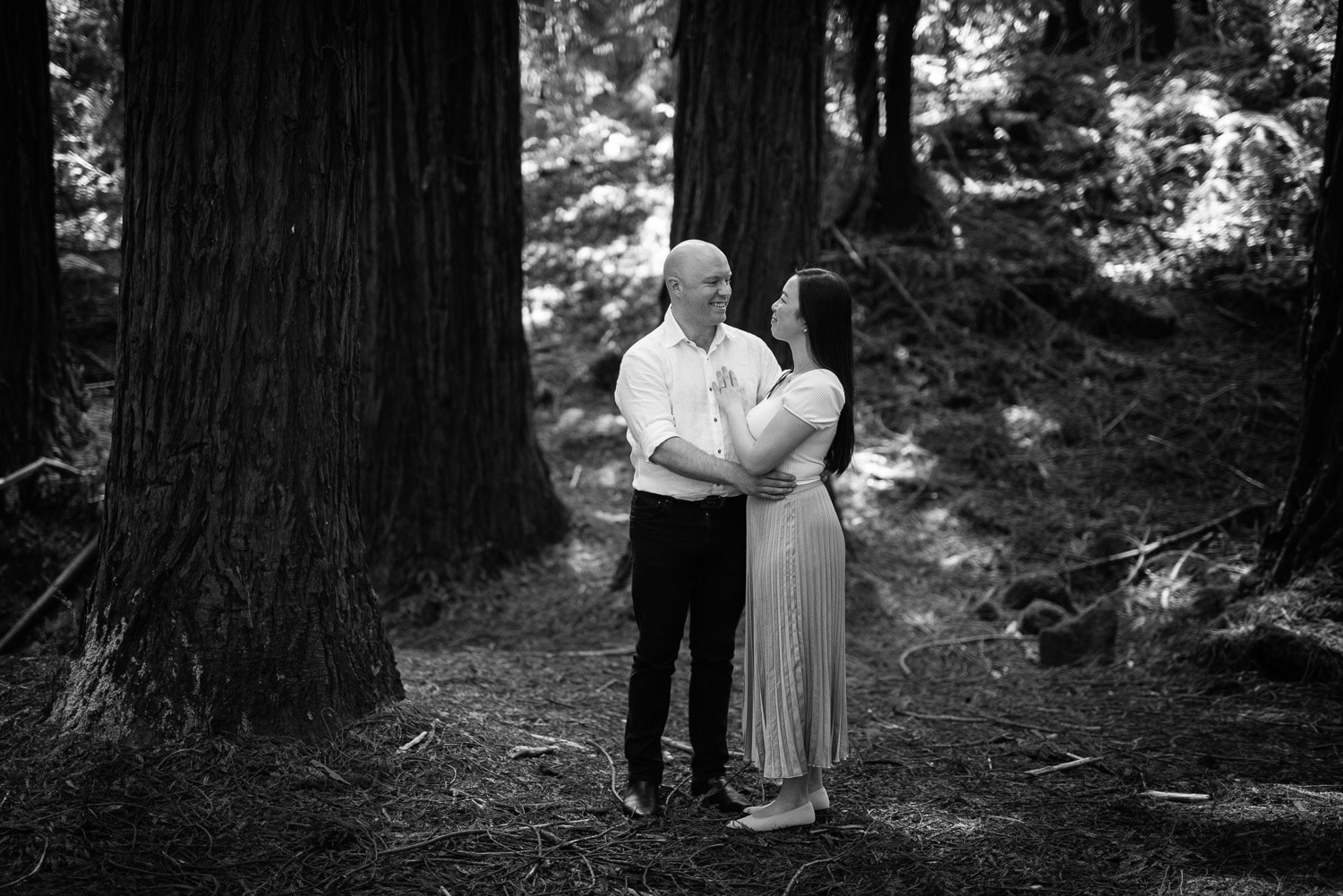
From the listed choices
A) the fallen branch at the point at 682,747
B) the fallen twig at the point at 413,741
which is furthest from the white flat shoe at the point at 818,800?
the fallen twig at the point at 413,741

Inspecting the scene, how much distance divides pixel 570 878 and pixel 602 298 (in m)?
9.38

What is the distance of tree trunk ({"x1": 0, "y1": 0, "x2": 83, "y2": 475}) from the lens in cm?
705

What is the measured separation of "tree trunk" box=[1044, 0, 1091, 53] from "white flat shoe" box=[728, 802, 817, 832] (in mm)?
13109

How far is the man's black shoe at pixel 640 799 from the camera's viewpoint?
4.08 meters

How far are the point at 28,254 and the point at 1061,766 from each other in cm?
679

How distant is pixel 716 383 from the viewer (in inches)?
160

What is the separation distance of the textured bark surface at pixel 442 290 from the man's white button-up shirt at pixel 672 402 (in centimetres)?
352

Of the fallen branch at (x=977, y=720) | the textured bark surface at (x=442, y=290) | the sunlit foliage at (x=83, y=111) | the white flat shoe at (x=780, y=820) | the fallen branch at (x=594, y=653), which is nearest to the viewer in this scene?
the white flat shoe at (x=780, y=820)

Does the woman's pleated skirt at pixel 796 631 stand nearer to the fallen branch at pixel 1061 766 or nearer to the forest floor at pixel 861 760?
the forest floor at pixel 861 760

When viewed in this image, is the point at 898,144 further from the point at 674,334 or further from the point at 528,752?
the point at 528,752

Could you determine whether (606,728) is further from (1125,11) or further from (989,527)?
(1125,11)

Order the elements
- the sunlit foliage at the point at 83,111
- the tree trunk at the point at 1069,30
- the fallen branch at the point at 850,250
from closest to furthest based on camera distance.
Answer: the sunlit foliage at the point at 83,111, the fallen branch at the point at 850,250, the tree trunk at the point at 1069,30

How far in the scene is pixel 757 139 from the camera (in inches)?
265

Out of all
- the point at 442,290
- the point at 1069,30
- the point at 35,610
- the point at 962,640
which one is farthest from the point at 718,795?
the point at 1069,30
